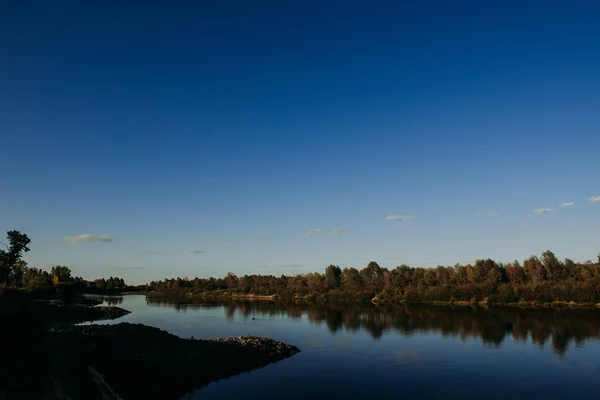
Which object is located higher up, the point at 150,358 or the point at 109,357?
the point at 109,357

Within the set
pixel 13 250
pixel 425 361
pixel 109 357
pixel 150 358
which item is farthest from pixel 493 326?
Answer: pixel 13 250

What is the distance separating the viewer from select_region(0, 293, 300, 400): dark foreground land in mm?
13531

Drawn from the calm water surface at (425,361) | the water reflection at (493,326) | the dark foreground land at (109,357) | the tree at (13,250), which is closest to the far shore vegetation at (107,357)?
the dark foreground land at (109,357)

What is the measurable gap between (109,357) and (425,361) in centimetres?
4295

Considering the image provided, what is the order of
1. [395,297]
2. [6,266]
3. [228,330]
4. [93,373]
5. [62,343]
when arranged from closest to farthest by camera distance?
[93,373], [62,343], [228,330], [6,266], [395,297]

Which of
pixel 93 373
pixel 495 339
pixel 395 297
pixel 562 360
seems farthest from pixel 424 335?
pixel 395 297

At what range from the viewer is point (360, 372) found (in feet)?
170

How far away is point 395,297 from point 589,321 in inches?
3648

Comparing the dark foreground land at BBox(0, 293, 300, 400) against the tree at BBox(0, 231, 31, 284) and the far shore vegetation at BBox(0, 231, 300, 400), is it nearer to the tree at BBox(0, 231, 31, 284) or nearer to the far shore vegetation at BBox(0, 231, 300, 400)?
the far shore vegetation at BBox(0, 231, 300, 400)

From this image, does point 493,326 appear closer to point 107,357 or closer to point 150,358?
point 150,358

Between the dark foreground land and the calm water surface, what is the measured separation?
298 centimetres

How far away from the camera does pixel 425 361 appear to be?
189 feet

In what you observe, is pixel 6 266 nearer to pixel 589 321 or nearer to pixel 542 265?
pixel 589 321

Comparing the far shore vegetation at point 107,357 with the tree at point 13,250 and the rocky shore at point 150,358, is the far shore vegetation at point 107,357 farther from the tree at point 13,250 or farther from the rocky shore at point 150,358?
the tree at point 13,250
